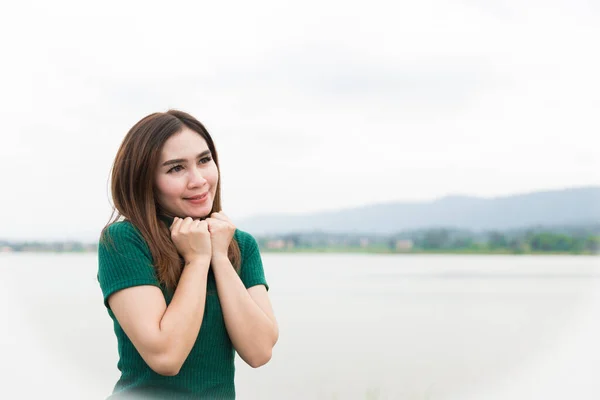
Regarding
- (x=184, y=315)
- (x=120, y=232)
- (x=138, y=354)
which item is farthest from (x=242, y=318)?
(x=120, y=232)

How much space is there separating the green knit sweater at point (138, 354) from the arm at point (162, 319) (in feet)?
0.12

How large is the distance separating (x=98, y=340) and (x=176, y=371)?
18.3 feet

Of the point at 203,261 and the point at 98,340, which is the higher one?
the point at 203,261

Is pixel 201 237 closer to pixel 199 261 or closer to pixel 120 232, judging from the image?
pixel 199 261

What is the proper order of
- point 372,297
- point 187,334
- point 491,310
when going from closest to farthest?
1. point 187,334
2. point 491,310
3. point 372,297

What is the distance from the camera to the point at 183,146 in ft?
6.07

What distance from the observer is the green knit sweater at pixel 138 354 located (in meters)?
1.74

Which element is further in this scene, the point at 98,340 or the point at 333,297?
the point at 333,297

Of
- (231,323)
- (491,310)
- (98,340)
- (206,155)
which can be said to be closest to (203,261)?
(231,323)

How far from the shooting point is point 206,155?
6.23 ft

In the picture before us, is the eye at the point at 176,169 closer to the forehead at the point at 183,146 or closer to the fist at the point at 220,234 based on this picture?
the forehead at the point at 183,146

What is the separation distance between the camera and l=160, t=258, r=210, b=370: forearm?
166 cm

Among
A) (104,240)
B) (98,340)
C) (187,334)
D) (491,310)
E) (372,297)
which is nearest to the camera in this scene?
(187,334)

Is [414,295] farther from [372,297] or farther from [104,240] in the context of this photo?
[104,240]
